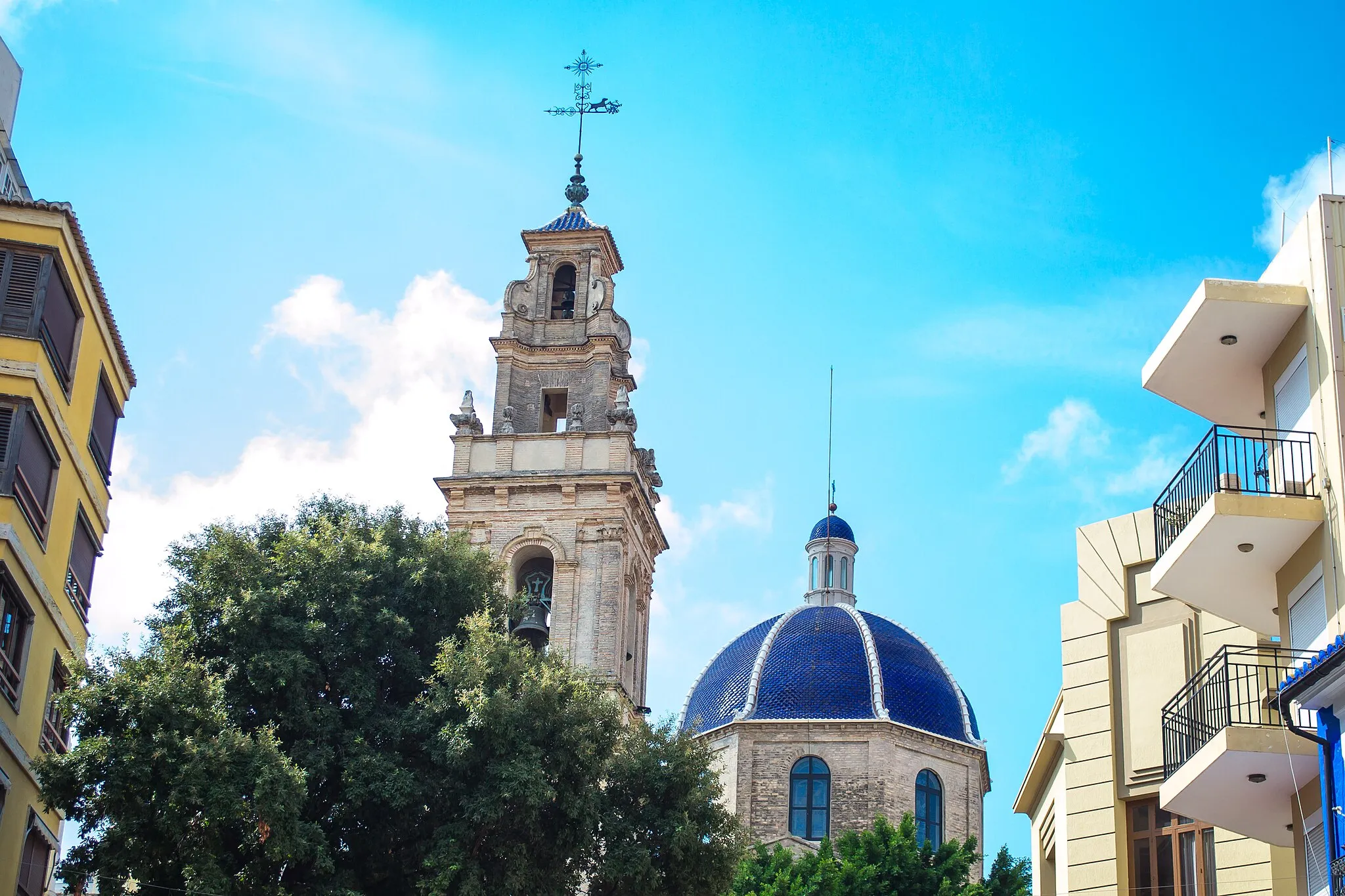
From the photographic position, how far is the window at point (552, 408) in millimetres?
45281

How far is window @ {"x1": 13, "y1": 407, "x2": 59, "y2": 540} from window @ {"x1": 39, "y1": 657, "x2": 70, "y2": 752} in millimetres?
2177

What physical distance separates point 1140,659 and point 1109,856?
2.01 meters

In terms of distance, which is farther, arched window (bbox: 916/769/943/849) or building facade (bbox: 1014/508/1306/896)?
arched window (bbox: 916/769/943/849)

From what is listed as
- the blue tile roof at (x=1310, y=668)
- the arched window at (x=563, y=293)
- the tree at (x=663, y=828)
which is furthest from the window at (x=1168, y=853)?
the arched window at (x=563, y=293)

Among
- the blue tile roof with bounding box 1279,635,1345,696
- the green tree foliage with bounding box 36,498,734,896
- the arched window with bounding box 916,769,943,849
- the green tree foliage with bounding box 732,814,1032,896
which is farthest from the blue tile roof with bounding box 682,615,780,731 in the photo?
the blue tile roof with bounding box 1279,635,1345,696

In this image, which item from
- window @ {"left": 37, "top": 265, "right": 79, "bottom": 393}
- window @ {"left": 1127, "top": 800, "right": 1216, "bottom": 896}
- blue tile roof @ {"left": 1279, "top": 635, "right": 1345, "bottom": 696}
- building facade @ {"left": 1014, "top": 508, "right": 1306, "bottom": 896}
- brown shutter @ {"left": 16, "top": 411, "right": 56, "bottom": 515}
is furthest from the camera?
window @ {"left": 37, "top": 265, "right": 79, "bottom": 393}

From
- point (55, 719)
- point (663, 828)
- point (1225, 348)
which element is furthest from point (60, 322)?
point (1225, 348)

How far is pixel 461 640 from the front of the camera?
2505cm

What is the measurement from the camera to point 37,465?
22312 millimetres

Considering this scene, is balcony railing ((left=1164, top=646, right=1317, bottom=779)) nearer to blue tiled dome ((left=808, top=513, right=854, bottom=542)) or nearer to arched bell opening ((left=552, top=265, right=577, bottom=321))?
arched bell opening ((left=552, top=265, right=577, bottom=321))

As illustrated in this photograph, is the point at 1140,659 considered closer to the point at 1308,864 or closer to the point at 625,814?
the point at 1308,864

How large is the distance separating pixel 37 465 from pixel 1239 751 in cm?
1402

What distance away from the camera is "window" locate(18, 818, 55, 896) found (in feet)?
76.5

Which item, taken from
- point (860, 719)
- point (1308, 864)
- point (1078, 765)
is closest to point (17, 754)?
point (1078, 765)
